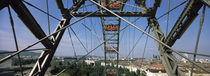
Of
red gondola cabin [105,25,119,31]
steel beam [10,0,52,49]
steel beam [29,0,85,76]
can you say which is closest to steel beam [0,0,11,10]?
steel beam [10,0,52,49]

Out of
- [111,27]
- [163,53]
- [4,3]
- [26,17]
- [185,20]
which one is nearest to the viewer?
[4,3]

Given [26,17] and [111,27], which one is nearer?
[26,17]

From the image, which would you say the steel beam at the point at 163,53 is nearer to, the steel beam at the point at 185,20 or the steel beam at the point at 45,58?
the steel beam at the point at 185,20

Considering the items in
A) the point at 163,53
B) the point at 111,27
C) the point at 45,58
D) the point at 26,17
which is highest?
the point at 111,27

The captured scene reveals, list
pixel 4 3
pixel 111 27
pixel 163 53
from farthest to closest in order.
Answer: pixel 111 27 → pixel 163 53 → pixel 4 3

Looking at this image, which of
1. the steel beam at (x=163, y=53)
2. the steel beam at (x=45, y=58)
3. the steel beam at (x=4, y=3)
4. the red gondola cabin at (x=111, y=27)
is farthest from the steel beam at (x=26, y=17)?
the red gondola cabin at (x=111, y=27)

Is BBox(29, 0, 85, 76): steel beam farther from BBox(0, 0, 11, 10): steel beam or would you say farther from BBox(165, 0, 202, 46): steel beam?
BBox(165, 0, 202, 46): steel beam

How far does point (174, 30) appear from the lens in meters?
2.50

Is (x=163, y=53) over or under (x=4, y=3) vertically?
under

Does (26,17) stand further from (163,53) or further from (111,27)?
(111,27)

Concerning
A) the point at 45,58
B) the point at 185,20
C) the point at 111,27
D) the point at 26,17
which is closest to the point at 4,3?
the point at 26,17

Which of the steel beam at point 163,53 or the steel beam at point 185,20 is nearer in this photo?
the steel beam at point 185,20

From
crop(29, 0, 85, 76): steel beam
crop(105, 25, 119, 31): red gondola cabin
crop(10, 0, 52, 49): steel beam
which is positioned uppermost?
crop(105, 25, 119, 31): red gondola cabin

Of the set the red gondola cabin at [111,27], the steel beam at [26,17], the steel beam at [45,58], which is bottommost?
the steel beam at [45,58]
